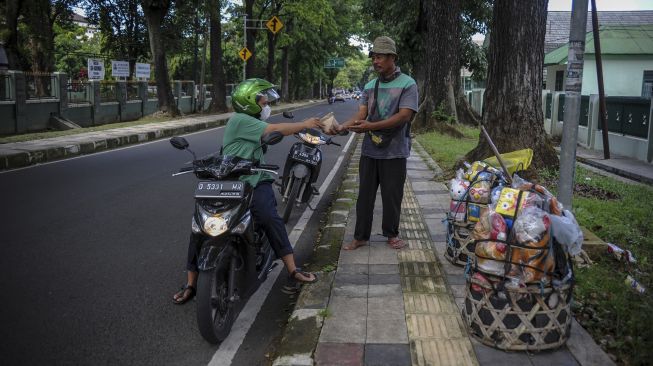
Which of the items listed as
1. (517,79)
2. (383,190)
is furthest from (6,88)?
(383,190)

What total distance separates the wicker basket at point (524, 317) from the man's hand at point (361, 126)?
1935 millimetres

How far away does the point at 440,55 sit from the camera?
712 inches

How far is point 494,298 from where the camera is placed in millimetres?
3381

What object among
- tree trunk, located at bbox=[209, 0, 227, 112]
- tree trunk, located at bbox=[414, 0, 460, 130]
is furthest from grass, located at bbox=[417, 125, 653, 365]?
tree trunk, located at bbox=[209, 0, 227, 112]

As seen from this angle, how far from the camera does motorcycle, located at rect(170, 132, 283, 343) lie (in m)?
3.51

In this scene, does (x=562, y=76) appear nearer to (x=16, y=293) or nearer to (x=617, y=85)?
(x=617, y=85)

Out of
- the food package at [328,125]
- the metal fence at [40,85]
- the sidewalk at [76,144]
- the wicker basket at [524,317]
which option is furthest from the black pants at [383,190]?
the metal fence at [40,85]

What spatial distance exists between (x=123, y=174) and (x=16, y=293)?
19.9 feet

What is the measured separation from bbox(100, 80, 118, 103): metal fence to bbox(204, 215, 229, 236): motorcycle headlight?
803 inches

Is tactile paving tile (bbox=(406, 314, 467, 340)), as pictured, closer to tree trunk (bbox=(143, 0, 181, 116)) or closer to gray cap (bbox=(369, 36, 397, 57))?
gray cap (bbox=(369, 36, 397, 57))

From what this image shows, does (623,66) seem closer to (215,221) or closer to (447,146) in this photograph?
(447,146)

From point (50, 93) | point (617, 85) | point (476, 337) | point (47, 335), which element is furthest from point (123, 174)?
point (617, 85)

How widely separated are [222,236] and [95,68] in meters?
23.1

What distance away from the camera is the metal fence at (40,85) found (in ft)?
58.4
